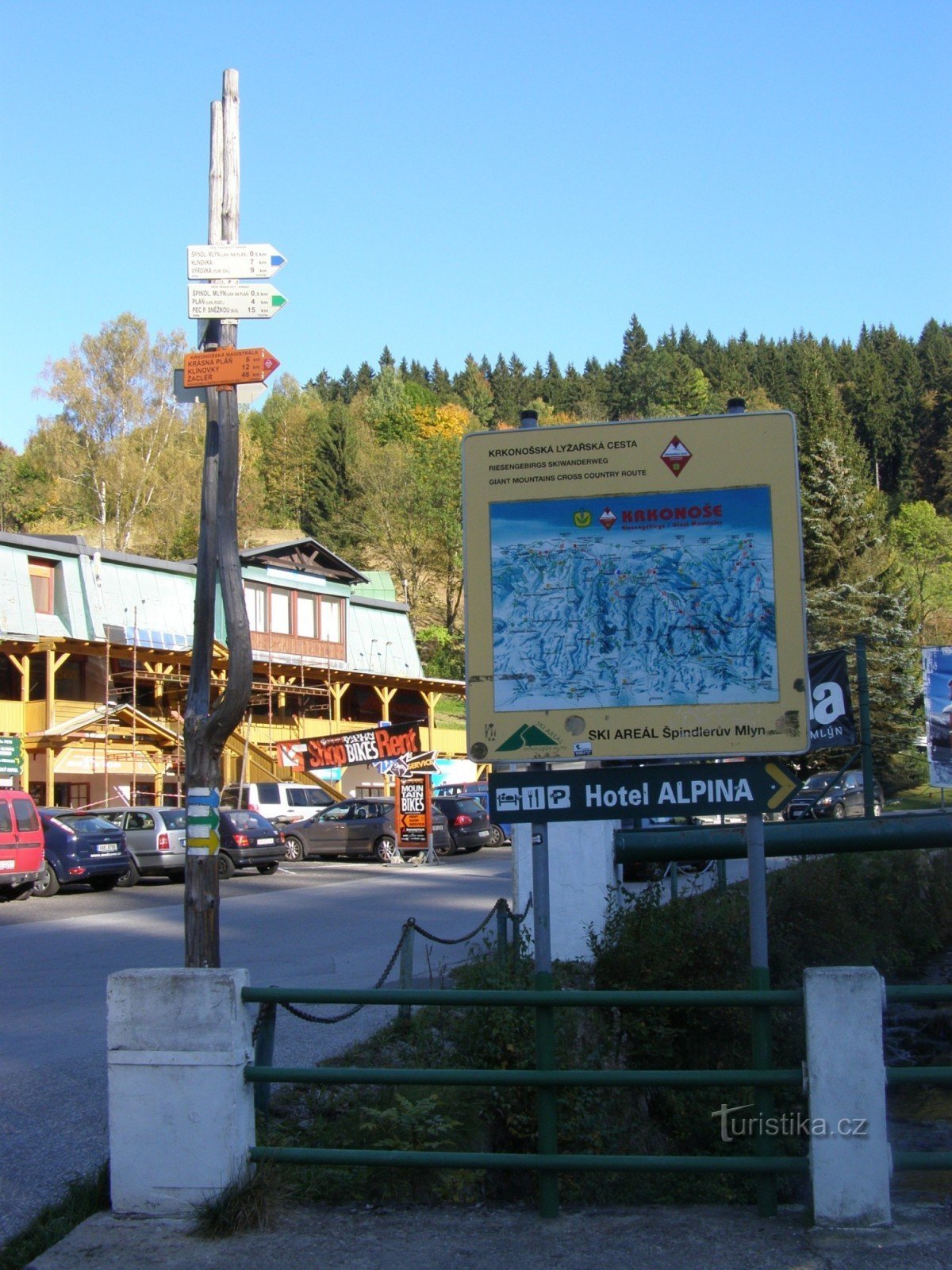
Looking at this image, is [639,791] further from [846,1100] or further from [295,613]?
[295,613]

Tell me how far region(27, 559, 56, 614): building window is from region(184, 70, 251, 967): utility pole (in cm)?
3279

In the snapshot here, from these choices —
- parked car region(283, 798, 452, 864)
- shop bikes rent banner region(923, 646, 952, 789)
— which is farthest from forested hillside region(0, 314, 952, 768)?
parked car region(283, 798, 452, 864)

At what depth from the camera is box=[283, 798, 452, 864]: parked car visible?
108 ft

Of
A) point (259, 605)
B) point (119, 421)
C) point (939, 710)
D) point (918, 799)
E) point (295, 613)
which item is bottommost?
point (918, 799)

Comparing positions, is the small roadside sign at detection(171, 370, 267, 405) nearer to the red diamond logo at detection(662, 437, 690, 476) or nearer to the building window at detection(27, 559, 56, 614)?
the red diamond logo at detection(662, 437, 690, 476)

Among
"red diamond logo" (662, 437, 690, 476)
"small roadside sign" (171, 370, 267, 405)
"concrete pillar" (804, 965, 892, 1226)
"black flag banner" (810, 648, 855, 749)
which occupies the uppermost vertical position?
"small roadside sign" (171, 370, 267, 405)

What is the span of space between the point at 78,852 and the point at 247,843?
189 inches

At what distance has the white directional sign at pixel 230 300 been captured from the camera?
31.1ft

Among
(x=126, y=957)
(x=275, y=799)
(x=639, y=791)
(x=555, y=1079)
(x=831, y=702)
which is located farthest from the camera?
(x=275, y=799)

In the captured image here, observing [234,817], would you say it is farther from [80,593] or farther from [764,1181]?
[764,1181]

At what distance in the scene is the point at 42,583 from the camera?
41219 mm

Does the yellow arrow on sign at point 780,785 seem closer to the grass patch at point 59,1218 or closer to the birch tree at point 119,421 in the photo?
the grass patch at point 59,1218

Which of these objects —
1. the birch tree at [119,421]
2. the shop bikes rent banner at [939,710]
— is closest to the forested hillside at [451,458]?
the birch tree at [119,421]

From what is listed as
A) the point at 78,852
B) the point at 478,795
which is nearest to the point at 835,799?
the point at 478,795
